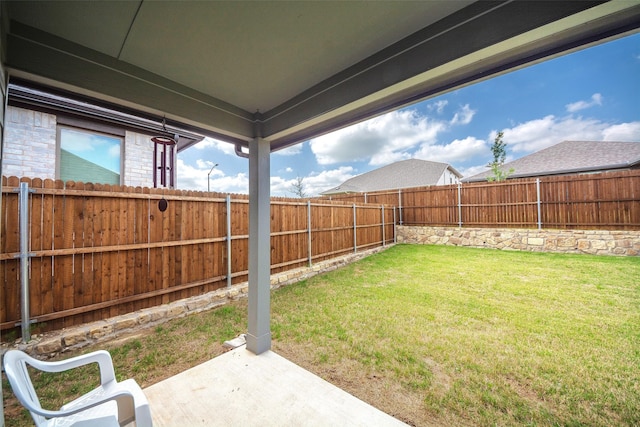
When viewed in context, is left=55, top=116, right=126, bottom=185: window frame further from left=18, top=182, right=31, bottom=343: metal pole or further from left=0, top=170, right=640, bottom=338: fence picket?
left=18, top=182, right=31, bottom=343: metal pole

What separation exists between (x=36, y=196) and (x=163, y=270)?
66.6 inches

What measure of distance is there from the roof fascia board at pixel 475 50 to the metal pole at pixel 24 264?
3350 millimetres

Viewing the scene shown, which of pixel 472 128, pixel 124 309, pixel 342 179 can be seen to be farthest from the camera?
pixel 342 179

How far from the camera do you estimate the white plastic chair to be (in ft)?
3.77

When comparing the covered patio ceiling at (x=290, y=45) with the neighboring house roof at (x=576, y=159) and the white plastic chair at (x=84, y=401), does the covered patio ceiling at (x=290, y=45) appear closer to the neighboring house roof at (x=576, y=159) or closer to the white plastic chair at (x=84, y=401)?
the white plastic chair at (x=84, y=401)

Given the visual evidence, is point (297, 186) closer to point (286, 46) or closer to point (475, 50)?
point (286, 46)

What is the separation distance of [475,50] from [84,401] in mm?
3074

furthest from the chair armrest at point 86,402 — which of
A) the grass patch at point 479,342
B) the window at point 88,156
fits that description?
the window at point 88,156

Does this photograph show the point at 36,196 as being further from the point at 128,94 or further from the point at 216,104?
the point at 216,104

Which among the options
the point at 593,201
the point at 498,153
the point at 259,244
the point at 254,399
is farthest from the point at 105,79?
the point at 498,153

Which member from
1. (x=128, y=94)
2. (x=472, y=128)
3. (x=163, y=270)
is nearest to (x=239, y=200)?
(x=163, y=270)

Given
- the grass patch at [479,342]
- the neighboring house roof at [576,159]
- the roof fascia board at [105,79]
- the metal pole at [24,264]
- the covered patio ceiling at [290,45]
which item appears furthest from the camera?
the neighboring house roof at [576,159]

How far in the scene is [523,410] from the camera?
2.01m

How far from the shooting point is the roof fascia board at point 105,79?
1436 millimetres
